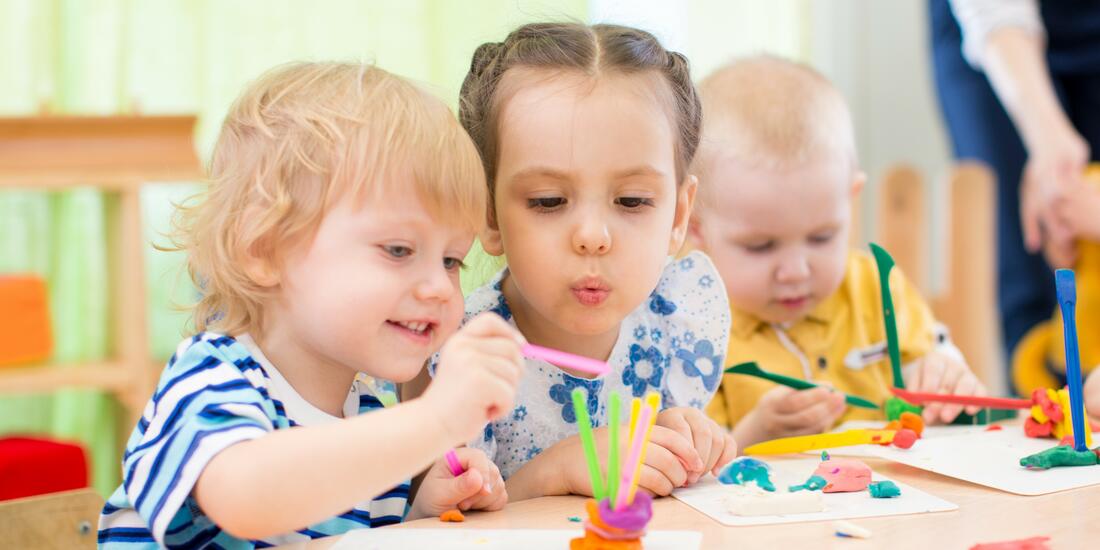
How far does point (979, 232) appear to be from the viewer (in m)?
2.37

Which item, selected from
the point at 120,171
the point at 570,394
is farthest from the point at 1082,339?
the point at 120,171

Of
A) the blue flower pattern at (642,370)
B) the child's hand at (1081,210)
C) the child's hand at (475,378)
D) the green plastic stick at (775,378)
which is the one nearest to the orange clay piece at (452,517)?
the child's hand at (475,378)

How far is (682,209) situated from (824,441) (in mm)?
255

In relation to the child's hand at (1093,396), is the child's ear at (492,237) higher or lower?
higher

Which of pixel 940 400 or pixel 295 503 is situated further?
pixel 940 400

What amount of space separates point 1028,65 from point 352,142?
1843mm

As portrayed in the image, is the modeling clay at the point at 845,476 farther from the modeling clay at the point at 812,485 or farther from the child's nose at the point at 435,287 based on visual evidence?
the child's nose at the point at 435,287

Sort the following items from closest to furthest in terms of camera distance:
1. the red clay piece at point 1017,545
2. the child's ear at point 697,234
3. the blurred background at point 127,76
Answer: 1. the red clay piece at point 1017,545
2. the child's ear at point 697,234
3. the blurred background at point 127,76

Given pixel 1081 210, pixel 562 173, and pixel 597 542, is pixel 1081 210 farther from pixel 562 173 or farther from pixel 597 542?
pixel 597 542

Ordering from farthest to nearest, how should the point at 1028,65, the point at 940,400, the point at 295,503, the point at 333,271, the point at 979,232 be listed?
→ the point at 979,232
the point at 1028,65
the point at 940,400
the point at 333,271
the point at 295,503

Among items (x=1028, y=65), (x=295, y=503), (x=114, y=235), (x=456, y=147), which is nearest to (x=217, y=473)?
(x=295, y=503)

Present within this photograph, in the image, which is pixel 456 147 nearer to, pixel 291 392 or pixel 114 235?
pixel 291 392

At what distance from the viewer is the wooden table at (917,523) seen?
0.67m

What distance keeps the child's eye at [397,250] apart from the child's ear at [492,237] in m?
0.18
